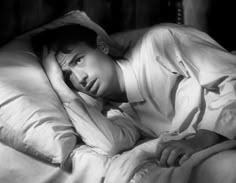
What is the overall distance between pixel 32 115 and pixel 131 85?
1.04ft

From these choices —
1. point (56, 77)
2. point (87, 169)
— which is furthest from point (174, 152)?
point (56, 77)

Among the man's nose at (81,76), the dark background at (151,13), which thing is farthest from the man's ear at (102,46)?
the dark background at (151,13)

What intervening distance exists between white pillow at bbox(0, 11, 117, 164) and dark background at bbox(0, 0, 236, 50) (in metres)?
0.35

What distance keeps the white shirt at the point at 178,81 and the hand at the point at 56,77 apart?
0.56ft

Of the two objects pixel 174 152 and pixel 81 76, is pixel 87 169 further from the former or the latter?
pixel 81 76

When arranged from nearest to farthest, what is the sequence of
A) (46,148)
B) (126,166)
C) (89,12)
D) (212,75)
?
(126,166), (46,148), (212,75), (89,12)

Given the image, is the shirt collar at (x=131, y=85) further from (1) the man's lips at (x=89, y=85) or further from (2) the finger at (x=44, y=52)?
(2) the finger at (x=44, y=52)

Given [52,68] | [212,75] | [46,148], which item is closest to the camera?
[46,148]

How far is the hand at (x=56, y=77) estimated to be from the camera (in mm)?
1374

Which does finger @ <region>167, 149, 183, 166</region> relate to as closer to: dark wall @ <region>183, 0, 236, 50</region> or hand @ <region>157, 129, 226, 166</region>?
hand @ <region>157, 129, 226, 166</region>

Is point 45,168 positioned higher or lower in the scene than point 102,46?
lower

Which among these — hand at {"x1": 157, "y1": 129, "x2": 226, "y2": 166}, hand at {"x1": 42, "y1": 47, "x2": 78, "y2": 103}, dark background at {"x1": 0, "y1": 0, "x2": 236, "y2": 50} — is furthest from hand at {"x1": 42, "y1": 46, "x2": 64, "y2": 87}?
hand at {"x1": 157, "y1": 129, "x2": 226, "y2": 166}

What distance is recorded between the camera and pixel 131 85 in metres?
1.45

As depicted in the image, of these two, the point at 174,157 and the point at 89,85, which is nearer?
the point at 174,157
